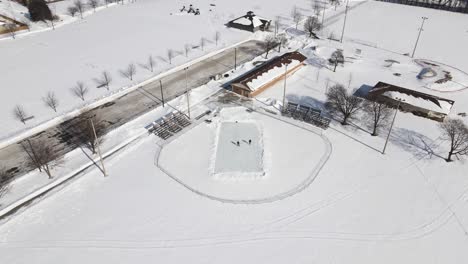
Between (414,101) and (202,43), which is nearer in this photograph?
(414,101)

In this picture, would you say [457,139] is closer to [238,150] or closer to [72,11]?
[238,150]

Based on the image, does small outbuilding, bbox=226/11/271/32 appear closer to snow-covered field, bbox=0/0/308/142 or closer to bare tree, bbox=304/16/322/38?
snow-covered field, bbox=0/0/308/142

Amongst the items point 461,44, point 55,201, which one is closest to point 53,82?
point 55,201

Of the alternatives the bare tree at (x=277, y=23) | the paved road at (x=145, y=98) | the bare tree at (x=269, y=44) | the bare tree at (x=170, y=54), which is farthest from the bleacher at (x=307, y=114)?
the bare tree at (x=277, y=23)

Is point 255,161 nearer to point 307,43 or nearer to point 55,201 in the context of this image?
point 55,201

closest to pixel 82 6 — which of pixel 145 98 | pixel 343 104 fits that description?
pixel 145 98

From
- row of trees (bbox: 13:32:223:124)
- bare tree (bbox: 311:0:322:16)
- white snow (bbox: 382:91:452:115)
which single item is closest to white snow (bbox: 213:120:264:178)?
white snow (bbox: 382:91:452:115)
